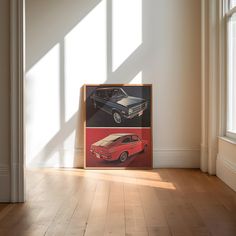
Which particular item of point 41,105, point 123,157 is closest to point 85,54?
point 41,105

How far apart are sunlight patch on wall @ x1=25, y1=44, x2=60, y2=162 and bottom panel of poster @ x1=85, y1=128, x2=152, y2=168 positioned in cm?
56

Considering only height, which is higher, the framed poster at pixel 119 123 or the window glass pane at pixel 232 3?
the window glass pane at pixel 232 3

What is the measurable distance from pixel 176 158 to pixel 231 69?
Answer: 1.54m

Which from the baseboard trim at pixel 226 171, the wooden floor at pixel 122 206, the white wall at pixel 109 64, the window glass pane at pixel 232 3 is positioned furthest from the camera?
the white wall at pixel 109 64

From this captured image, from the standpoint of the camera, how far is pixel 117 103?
5859mm

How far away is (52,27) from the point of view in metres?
5.82

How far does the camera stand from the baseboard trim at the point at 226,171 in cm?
443

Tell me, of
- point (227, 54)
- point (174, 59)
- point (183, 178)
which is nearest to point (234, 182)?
point (183, 178)

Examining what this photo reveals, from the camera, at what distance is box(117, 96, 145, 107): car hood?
5852 millimetres

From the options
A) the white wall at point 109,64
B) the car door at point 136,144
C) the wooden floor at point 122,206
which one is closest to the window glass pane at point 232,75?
the wooden floor at point 122,206

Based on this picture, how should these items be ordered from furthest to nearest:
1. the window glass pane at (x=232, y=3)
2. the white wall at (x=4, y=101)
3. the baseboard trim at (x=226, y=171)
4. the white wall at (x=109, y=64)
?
1. the white wall at (x=109, y=64)
2. the window glass pane at (x=232, y=3)
3. the baseboard trim at (x=226, y=171)
4. the white wall at (x=4, y=101)

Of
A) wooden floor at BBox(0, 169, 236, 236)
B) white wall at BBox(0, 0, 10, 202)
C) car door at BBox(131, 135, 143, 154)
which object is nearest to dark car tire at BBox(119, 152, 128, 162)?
car door at BBox(131, 135, 143, 154)

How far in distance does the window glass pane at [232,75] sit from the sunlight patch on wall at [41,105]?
236 centimetres

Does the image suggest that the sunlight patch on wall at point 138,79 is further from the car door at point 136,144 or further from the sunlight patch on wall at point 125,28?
the car door at point 136,144
